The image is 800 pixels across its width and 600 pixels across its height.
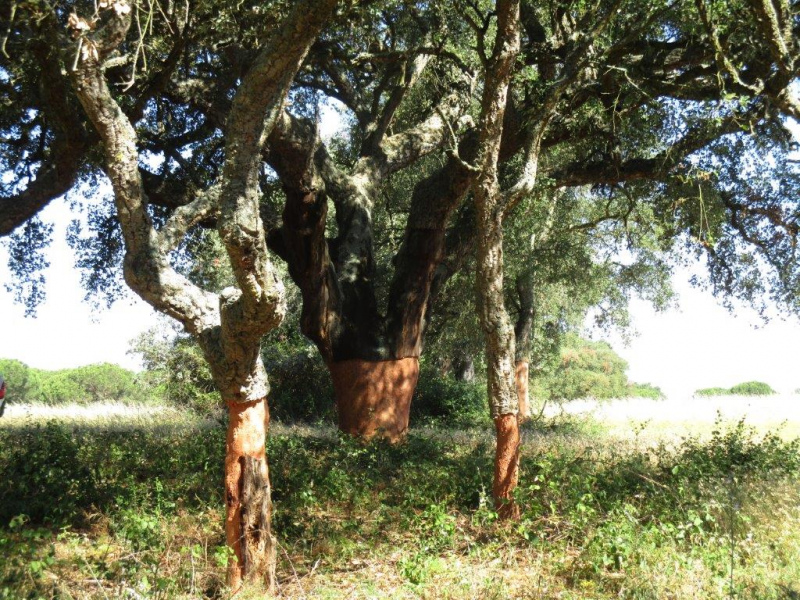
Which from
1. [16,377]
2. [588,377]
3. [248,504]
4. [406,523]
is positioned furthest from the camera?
[16,377]

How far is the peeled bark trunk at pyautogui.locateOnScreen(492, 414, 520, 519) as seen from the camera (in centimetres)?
773

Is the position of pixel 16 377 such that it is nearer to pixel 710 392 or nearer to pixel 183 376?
pixel 183 376

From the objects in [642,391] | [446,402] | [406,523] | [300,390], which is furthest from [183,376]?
[642,391]

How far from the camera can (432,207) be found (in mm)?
12258

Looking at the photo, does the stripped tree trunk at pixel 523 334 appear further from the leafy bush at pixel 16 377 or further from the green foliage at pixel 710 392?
the leafy bush at pixel 16 377

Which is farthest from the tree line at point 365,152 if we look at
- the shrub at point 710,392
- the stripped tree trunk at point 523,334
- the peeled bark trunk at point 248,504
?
the shrub at point 710,392

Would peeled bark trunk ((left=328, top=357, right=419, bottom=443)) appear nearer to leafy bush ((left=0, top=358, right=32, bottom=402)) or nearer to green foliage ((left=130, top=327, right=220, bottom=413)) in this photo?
green foliage ((left=130, top=327, right=220, bottom=413))

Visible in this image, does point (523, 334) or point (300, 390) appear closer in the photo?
point (300, 390)

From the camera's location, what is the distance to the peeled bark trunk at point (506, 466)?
773cm

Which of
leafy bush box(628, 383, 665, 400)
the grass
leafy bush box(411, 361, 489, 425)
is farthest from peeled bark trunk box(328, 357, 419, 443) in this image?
leafy bush box(628, 383, 665, 400)

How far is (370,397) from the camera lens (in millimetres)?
12352

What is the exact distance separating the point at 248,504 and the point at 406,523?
2097mm

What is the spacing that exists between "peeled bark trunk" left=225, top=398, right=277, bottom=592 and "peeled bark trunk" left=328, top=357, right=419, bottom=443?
5.88 metres

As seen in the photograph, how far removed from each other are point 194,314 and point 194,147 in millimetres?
8372
